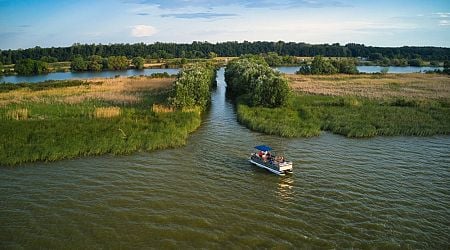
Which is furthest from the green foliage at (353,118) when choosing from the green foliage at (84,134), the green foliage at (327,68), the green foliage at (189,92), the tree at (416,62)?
the tree at (416,62)

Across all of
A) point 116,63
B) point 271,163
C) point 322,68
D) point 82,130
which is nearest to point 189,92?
point 82,130

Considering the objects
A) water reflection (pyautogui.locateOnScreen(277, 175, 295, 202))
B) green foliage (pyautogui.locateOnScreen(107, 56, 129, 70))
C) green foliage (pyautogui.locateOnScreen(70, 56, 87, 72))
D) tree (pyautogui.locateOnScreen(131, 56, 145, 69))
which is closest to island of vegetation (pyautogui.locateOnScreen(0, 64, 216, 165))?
water reflection (pyautogui.locateOnScreen(277, 175, 295, 202))

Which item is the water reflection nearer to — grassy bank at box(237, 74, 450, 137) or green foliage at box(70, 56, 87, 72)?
grassy bank at box(237, 74, 450, 137)

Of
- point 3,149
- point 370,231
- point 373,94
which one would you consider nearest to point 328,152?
point 370,231

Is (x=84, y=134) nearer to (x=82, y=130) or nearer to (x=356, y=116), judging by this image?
(x=82, y=130)

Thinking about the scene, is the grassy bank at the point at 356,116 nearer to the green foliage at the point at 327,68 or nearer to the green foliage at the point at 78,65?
the green foliage at the point at 327,68

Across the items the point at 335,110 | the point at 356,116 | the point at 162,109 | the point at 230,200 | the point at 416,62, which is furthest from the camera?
the point at 416,62

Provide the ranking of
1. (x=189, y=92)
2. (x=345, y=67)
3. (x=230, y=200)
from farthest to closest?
(x=345, y=67)
(x=189, y=92)
(x=230, y=200)
